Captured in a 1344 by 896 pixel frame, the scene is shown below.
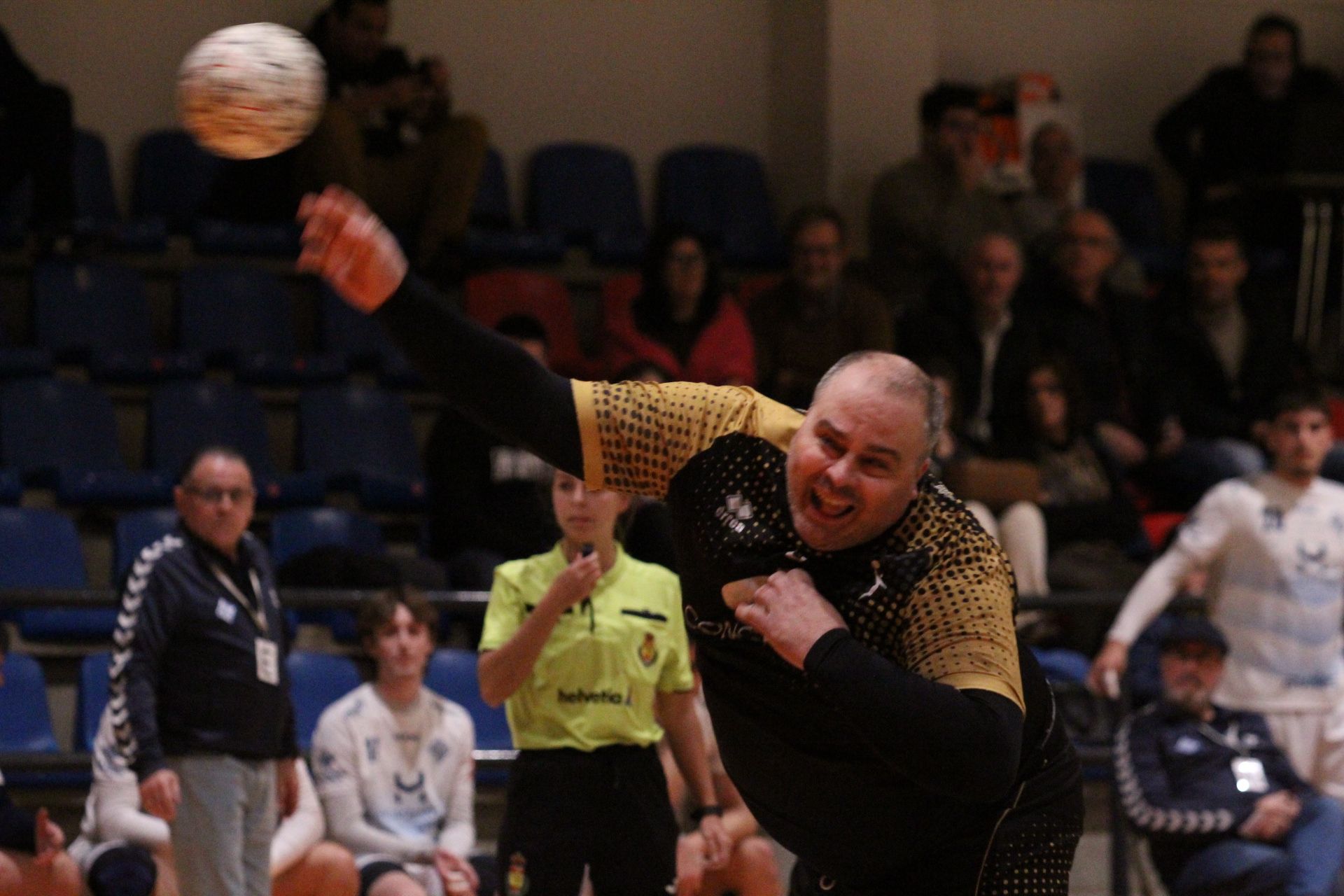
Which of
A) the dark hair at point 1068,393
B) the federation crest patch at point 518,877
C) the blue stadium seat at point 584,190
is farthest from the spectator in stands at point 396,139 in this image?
the federation crest patch at point 518,877

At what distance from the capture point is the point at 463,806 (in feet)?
19.8

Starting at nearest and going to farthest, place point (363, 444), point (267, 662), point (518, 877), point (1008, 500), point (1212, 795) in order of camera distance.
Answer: point (518, 877), point (267, 662), point (1212, 795), point (1008, 500), point (363, 444)

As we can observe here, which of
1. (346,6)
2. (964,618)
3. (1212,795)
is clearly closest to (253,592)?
(964,618)

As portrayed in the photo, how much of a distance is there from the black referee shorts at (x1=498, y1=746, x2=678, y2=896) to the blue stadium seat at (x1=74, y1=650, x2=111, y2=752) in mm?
2124

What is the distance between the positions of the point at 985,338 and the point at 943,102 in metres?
1.54

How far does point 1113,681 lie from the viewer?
6.53 metres

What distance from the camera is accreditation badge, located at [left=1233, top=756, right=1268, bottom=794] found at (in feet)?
21.0

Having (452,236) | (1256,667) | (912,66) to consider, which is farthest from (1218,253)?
(452,236)

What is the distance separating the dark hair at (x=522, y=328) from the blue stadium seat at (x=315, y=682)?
5.45ft

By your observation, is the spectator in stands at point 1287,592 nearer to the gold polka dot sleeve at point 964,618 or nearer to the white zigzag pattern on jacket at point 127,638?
the white zigzag pattern on jacket at point 127,638

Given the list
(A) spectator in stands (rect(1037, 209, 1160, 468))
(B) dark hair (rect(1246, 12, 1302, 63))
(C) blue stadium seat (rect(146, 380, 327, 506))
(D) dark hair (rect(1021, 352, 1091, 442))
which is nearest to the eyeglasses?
(C) blue stadium seat (rect(146, 380, 327, 506))

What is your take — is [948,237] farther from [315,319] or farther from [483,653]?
[483,653]

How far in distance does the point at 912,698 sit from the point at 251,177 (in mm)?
6785

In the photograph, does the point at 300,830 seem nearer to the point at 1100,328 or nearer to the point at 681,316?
the point at 681,316
